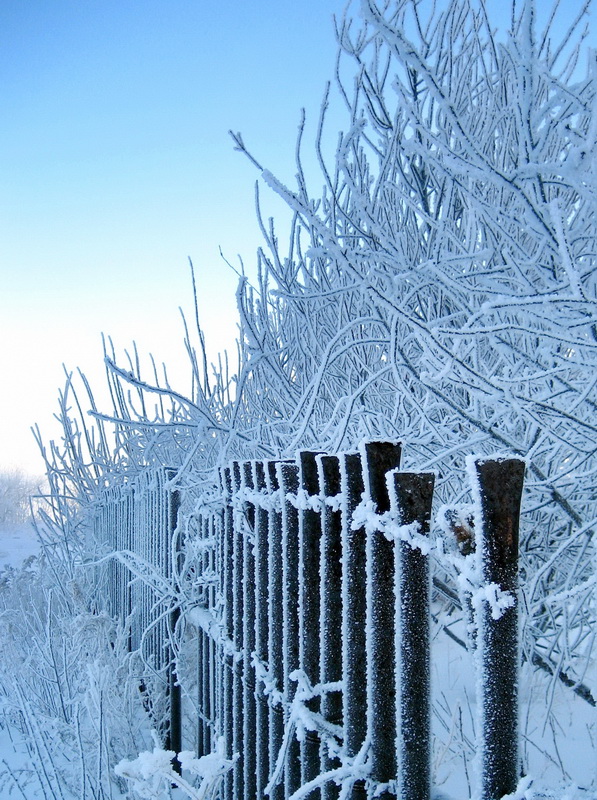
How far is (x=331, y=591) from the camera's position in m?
1.84

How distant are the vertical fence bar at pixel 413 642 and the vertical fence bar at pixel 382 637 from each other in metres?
0.13

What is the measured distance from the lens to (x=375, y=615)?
1.52 m

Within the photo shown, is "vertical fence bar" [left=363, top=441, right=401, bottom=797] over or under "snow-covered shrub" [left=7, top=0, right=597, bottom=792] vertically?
under

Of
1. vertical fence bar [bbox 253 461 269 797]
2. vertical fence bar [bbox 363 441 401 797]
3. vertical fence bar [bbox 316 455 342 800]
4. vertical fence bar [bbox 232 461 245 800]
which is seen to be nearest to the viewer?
vertical fence bar [bbox 363 441 401 797]

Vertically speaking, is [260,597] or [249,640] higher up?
[260,597]

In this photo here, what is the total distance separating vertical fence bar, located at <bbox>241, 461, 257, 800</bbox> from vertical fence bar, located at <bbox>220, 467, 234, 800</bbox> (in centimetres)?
30

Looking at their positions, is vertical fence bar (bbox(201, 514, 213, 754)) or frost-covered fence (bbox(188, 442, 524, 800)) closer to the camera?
frost-covered fence (bbox(188, 442, 524, 800))

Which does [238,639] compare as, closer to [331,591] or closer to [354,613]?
[331,591]

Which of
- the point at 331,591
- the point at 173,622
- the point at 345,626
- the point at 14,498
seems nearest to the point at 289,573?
the point at 331,591

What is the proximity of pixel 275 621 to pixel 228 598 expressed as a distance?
0.93 meters

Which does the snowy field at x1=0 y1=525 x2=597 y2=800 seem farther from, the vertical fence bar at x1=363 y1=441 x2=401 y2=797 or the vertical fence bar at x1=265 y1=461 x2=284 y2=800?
the vertical fence bar at x1=265 y1=461 x2=284 y2=800

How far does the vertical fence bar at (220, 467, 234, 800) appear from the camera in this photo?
3.00 metres

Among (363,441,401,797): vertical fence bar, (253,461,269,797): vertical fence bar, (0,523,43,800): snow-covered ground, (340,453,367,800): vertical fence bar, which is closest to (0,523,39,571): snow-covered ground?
(0,523,43,800): snow-covered ground

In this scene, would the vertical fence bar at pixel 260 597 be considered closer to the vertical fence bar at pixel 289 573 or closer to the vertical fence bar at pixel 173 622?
the vertical fence bar at pixel 289 573
